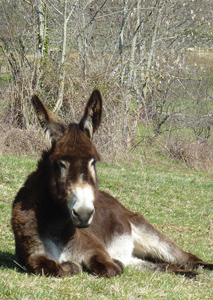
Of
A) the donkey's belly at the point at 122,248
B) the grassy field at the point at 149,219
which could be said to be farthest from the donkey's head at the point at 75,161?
the donkey's belly at the point at 122,248

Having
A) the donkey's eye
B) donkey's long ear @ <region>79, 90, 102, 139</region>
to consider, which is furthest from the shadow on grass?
donkey's long ear @ <region>79, 90, 102, 139</region>

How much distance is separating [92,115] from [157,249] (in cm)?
212

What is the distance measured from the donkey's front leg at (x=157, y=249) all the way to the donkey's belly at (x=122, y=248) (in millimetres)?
194

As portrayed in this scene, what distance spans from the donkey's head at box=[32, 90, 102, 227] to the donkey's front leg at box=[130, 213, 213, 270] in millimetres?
1724

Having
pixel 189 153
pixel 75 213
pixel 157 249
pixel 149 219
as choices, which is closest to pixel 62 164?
pixel 75 213

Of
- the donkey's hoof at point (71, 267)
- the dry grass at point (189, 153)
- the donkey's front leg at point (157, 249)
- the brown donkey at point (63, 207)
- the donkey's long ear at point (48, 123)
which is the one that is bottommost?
the dry grass at point (189, 153)

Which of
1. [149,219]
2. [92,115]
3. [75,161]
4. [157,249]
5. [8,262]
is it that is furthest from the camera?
[149,219]

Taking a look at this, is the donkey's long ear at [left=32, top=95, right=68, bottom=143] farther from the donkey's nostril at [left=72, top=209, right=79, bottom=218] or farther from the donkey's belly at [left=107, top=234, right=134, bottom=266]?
the donkey's belly at [left=107, top=234, right=134, bottom=266]

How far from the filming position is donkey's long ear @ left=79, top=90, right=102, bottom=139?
463cm

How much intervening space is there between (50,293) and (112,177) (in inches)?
328

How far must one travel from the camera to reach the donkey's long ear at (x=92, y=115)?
4.63 metres

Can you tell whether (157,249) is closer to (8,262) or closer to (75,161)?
(8,262)

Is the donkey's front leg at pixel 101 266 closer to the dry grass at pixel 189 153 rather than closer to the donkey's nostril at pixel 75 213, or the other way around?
the donkey's nostril at pixel 75 213

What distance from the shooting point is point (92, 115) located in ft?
15.4
